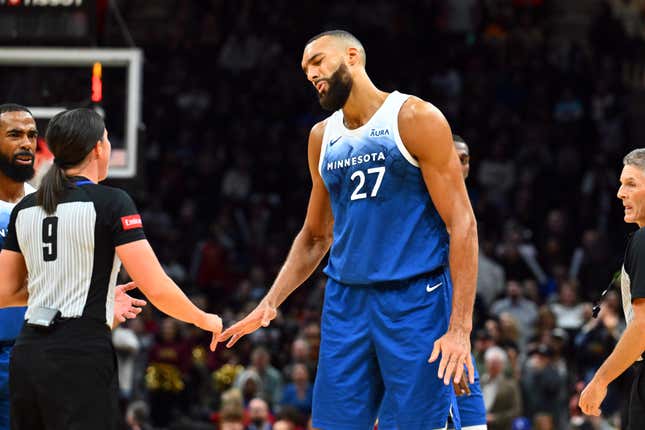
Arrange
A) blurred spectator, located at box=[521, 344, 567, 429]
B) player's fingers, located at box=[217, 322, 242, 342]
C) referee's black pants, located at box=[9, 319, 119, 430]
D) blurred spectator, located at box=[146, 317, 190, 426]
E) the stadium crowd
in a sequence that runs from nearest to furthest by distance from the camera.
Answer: referee's black pants, located at box=[9, 319, 119, 430], player's fingers, located at box=[217, 322, 242, 342], blurred spectator, located at box=[521, 344, 567, 429], the stadium crowd, blurred spectator, located at box=[146, 317, 190, 426]

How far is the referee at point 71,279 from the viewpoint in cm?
468

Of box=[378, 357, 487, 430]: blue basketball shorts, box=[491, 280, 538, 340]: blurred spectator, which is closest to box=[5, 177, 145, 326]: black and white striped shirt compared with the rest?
box=[378, 357, 487, 430]: blue basketball shorts

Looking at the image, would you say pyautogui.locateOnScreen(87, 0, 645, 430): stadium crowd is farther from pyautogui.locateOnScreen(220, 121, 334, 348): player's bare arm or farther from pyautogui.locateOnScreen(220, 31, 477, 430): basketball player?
pyautogui.locateOnScreen(220, 31, 477, 430): basketball player

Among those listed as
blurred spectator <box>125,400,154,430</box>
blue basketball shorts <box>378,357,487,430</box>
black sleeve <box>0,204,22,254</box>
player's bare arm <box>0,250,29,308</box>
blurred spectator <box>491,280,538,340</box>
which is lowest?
blurred spectator <box>125,400,154,430</box>

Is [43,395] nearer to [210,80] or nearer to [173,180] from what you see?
[173,180]

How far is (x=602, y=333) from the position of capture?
1242 cm

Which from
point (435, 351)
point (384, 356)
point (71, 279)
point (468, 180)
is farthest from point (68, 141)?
point (468, 180)

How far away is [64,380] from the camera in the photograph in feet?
15.3

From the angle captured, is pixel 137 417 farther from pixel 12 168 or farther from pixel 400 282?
pixel 400 282

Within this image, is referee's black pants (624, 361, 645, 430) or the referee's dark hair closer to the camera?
the referee's dark hair

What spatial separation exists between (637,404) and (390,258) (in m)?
1.36

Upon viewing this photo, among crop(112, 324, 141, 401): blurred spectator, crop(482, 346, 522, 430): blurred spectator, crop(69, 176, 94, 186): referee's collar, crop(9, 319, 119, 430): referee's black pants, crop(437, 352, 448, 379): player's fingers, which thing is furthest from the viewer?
crop(112, 324, 141, 401): blurred spectator

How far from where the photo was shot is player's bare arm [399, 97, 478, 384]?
5125 millimetres

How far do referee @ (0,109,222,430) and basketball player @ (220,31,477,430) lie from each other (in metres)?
0.85
